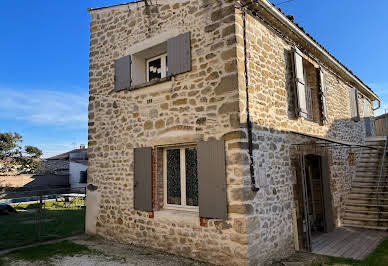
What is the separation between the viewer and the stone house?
4402mm

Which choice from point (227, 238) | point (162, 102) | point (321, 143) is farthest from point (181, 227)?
point (321, 143)

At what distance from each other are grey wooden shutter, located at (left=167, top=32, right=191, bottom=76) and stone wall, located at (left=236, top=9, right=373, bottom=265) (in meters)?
1.07

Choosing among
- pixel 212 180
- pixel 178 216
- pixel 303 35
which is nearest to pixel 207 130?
pixel 212 180

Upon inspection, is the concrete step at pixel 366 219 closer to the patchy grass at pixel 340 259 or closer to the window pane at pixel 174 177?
the patchy grass at pixel 340 259

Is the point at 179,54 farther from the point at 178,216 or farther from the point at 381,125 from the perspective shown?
the point at 381,125

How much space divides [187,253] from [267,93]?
3.40 metres

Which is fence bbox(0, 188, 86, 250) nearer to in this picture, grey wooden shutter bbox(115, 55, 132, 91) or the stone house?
the stone house

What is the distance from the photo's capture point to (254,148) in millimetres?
4539

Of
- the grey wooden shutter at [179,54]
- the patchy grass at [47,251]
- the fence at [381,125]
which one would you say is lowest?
the patchy grass at [47,251]

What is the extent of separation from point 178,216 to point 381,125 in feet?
41.3

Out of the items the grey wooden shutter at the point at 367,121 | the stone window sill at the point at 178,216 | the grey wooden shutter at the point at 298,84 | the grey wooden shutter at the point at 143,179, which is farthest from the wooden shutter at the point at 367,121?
the grey wooden shutter at the point at 143,179

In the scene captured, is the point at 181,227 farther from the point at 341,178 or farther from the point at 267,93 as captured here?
Result: the point at 341,178

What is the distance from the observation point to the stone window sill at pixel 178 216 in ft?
15.4

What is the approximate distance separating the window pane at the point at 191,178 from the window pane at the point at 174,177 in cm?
23
